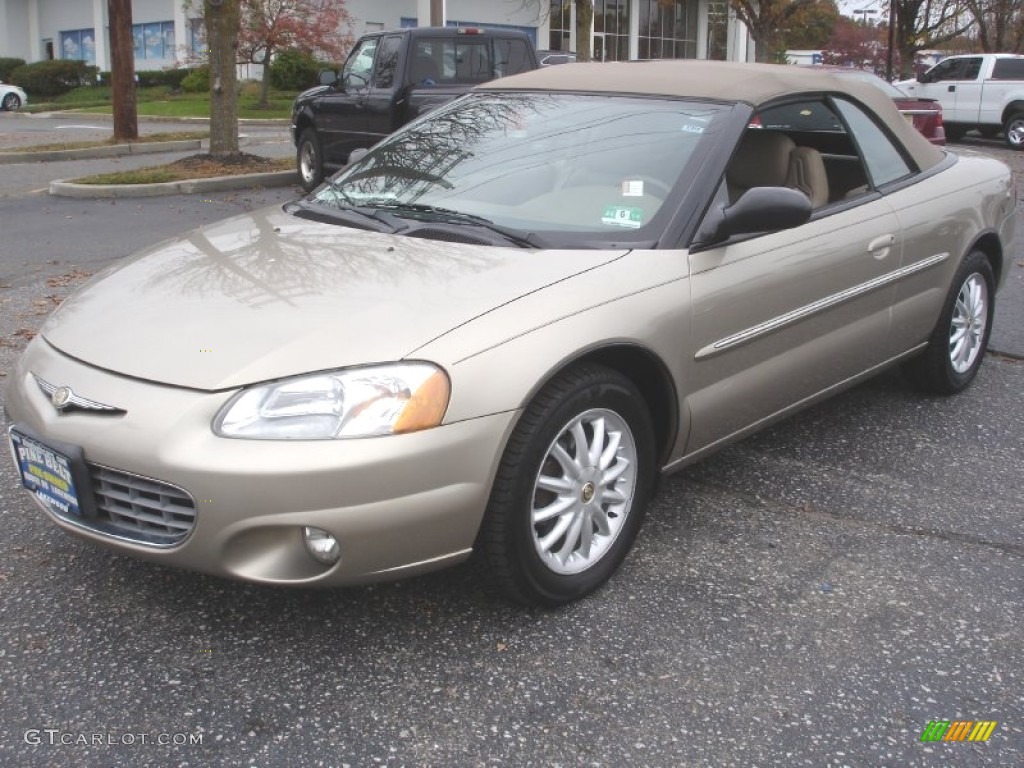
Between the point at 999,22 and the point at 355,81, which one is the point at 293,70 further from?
the point at 999,22

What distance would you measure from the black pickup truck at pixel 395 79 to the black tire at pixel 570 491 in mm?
8474

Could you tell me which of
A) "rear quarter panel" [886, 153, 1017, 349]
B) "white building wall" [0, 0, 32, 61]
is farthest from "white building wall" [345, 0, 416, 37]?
"rear quarter panel" [886, 153, 1017, 349]

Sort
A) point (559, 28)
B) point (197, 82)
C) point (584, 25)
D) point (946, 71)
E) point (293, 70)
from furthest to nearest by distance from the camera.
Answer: point (559, 28) → point (197, 82) → point (293, 70) → point (946, 71) → point (584, 25)

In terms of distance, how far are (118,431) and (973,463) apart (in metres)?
3.32

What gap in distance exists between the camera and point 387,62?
1169 centimetres

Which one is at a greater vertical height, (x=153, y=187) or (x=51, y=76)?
(x=51, y=76)

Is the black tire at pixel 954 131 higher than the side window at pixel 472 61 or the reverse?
the reverse

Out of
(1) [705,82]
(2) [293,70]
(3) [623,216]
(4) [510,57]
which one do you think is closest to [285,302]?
(3) [623,216]

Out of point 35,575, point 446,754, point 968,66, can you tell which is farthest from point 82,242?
point 968,66

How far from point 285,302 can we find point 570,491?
97 centimetres

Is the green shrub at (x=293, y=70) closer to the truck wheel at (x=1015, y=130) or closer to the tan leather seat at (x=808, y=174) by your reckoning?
the truck wheel at (x=1015, y=130)

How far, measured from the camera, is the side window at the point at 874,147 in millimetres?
4391
